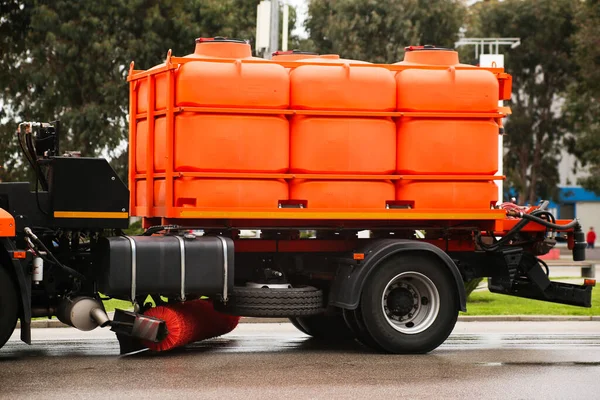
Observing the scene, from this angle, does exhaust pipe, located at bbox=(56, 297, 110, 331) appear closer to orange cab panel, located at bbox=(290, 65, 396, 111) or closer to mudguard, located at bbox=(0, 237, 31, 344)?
mudguard, located at bbox=(0, 237, 31, 344)

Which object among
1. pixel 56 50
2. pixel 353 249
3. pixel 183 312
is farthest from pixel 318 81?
pixel 56 50

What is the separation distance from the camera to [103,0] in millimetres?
36219

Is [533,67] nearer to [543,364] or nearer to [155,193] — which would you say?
[155,193]

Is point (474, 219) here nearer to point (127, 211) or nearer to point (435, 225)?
point (435, 225)

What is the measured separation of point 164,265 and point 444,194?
3.06 meters

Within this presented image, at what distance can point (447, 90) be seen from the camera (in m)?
12.6

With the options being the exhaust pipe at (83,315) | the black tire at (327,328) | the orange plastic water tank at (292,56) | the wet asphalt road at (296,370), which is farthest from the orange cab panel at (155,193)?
→ the black tire at (327,328)

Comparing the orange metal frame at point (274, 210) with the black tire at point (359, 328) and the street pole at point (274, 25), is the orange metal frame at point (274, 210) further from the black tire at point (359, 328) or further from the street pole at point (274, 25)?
the street pole at point (274, 25)

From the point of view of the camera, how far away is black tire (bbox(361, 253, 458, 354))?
12.3m

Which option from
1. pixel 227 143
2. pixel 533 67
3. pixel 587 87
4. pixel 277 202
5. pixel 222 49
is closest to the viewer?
pixel 227 143

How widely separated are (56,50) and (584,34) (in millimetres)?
24341

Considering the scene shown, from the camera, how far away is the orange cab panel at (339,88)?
483 inches

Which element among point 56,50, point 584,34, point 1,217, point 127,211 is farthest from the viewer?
point 584,34

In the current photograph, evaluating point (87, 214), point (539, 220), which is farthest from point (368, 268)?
point (87, 214)
